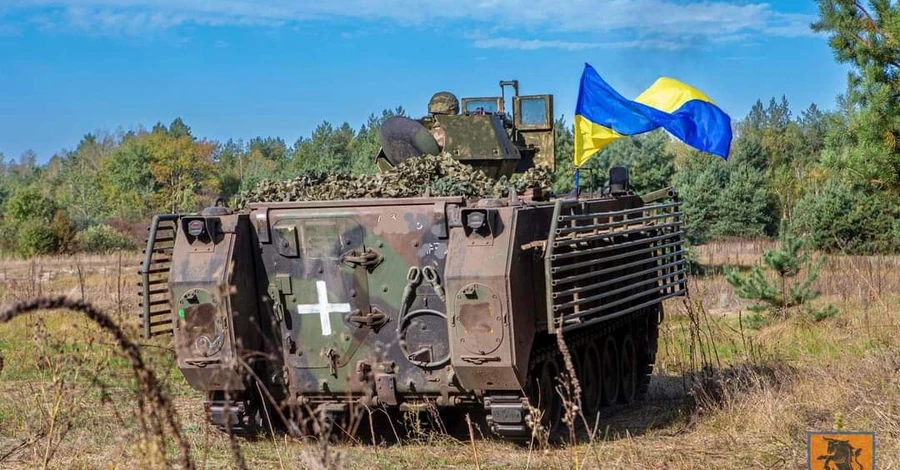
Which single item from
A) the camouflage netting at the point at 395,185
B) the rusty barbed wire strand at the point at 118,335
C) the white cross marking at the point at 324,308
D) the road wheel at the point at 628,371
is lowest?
the road wheel at the point at 628,371

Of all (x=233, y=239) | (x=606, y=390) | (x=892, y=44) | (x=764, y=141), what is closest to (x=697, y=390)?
(x=606, y=390)

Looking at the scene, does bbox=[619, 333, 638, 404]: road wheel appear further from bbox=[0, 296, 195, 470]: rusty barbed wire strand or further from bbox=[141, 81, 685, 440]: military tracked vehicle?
bbox=[0, 296, 195, 470]: rusty barbed wire strand

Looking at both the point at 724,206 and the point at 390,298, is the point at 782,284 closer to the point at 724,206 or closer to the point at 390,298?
the point at 390,298

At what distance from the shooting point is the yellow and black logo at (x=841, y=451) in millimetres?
4707

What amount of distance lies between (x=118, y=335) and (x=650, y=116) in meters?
10.1

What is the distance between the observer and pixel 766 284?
15.1 meters

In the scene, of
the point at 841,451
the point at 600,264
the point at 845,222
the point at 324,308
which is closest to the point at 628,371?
the point at 600,264

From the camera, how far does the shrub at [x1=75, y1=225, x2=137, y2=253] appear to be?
33.7 m

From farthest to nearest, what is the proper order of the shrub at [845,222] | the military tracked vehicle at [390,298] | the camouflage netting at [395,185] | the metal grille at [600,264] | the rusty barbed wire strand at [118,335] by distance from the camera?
the shrub at [845,222] → the camouflage netting at [395,185] → the metal grille at [600,264] → the military tracked vehicle at [390,298] → the rusty barbed wire strand at [118,335]

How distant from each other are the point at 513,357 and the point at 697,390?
2978mm

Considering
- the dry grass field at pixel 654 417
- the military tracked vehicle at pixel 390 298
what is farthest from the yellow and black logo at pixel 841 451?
the military tracked vehicle at pixel 390 298

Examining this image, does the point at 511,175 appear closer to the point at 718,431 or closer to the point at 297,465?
the point at 718,431

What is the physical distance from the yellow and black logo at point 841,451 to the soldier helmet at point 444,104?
24.7 ft

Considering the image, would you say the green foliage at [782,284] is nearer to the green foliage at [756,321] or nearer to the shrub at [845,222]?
the green foliage at [756,321]
